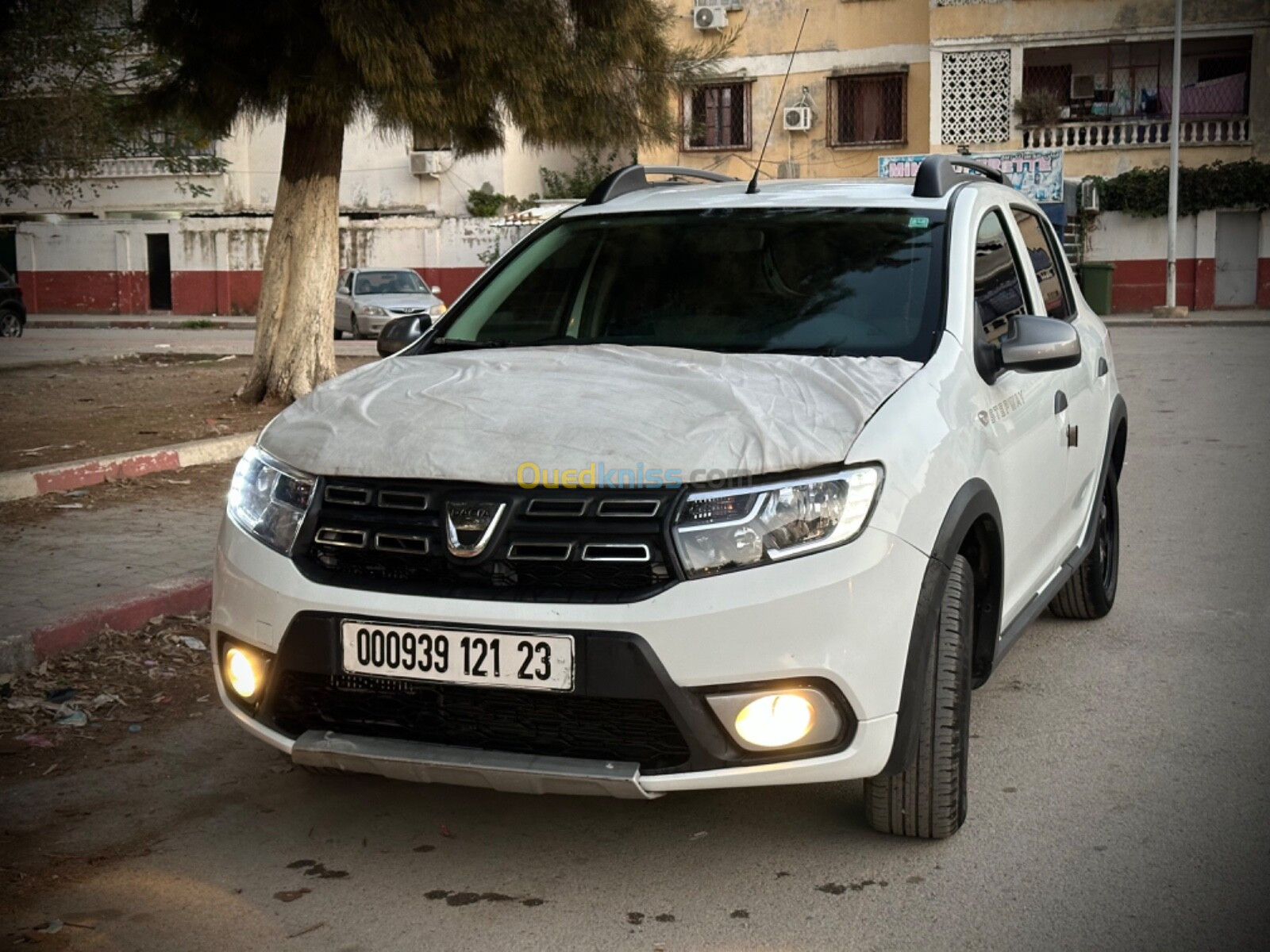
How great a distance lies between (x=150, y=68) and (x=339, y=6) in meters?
5.51

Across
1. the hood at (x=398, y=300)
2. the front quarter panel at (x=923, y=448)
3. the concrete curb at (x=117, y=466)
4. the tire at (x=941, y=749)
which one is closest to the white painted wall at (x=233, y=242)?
the hood at (x=398, y=300)

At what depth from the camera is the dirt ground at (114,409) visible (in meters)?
10.5

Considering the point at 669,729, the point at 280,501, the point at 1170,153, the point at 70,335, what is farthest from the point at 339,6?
the point at 1170,153

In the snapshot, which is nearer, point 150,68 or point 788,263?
point 788,263

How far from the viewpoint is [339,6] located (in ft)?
32.0

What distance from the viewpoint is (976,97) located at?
35.6 m

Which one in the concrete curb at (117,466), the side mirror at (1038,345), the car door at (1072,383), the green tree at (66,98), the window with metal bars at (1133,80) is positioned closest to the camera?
the side mirror at (1038,345)

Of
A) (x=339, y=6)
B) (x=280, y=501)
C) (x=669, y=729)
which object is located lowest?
(x=669, y=729)

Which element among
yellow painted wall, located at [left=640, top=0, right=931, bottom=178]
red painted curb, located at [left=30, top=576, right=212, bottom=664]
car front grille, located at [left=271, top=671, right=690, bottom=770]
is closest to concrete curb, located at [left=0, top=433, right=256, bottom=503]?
red painted curb, located at [left=30, top=576, right=212, bottom=664]

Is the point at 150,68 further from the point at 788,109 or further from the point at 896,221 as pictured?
the point at 788,109

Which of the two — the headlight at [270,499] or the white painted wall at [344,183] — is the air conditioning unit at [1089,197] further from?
the headlight at [270,499]

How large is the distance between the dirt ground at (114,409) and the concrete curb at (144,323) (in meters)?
15.6

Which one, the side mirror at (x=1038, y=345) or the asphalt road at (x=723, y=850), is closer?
the asphalt road at (x=723, y=850)

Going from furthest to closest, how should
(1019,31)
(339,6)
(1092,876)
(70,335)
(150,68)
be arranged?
1. (1019,31)
2. (70,335)
3. (150,68)
4. (339,6)
5. (1092,876)
